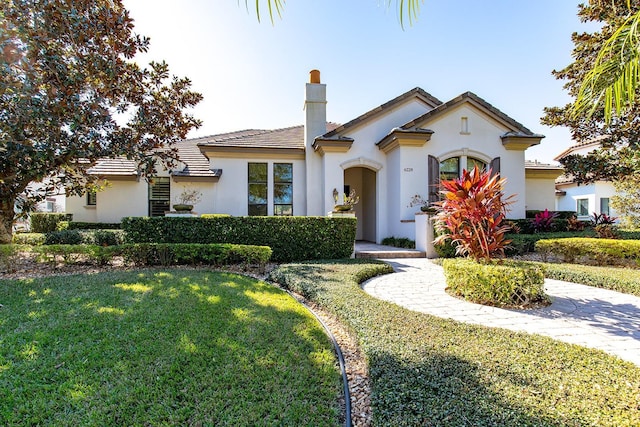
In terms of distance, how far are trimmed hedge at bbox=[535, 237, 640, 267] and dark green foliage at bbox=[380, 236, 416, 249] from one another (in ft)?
12.5

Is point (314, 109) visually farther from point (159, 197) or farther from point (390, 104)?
point (159, 197)

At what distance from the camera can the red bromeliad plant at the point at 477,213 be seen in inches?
207

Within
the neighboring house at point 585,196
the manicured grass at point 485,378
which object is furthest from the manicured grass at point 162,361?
the neighboring house at point 585,196

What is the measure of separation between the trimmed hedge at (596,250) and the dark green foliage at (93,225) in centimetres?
1623

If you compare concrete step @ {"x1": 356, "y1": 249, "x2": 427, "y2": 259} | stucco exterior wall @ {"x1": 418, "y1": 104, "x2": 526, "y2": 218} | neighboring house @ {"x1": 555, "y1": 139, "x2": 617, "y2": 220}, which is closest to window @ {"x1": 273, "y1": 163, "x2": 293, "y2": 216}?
concrete step @ {"x1": 356, "y1": 249, "x2": 427, "y2": 259}

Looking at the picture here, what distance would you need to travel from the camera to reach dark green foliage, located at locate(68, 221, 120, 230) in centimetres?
1247

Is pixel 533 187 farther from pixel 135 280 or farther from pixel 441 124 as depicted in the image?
pixel 135 280

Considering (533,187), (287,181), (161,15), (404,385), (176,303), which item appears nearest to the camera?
(404,385)

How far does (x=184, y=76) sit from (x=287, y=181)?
235 inches

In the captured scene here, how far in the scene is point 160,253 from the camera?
759cm

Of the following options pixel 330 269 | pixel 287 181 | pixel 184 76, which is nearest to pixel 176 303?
pixel 330 269

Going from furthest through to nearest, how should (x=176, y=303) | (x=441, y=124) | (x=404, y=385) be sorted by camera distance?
(x=441, y=124) < (x=176, y=303) < (x=404, y=385)

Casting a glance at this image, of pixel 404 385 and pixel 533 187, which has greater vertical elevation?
pixel 533 187

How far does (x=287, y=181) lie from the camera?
1332 centimetres
